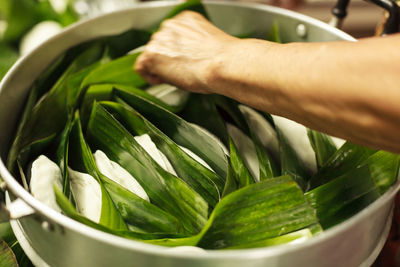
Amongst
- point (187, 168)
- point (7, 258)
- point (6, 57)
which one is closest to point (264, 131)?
point (187, 168)

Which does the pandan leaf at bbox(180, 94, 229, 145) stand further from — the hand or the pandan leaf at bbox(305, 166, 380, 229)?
the pandan leaf at bbox(305, 166, 380, 229)

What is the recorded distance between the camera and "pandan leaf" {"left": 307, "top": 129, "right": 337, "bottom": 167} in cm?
57

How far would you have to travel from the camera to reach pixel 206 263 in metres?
0.35

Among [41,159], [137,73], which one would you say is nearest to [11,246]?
[41,159]

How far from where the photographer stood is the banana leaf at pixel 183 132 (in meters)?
0.54

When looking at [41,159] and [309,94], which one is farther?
[41,159]

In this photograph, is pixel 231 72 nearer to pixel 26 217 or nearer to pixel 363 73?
pixel 363 73

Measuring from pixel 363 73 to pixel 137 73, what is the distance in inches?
15.2

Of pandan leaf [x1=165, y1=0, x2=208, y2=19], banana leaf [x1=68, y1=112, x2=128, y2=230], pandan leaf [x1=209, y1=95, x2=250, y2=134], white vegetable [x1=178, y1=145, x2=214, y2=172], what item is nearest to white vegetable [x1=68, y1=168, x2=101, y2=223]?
banana leaf [x1=68, y1=112, x2=128, y2=230]

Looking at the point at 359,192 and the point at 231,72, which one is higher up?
the point at 231,72

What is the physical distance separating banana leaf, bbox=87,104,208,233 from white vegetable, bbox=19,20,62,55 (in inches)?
14.2

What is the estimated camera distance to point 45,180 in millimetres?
496

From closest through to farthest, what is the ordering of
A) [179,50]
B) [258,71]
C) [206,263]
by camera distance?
[206,263] → [258,71] → [179,50]

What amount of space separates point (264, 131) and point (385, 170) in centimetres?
18
